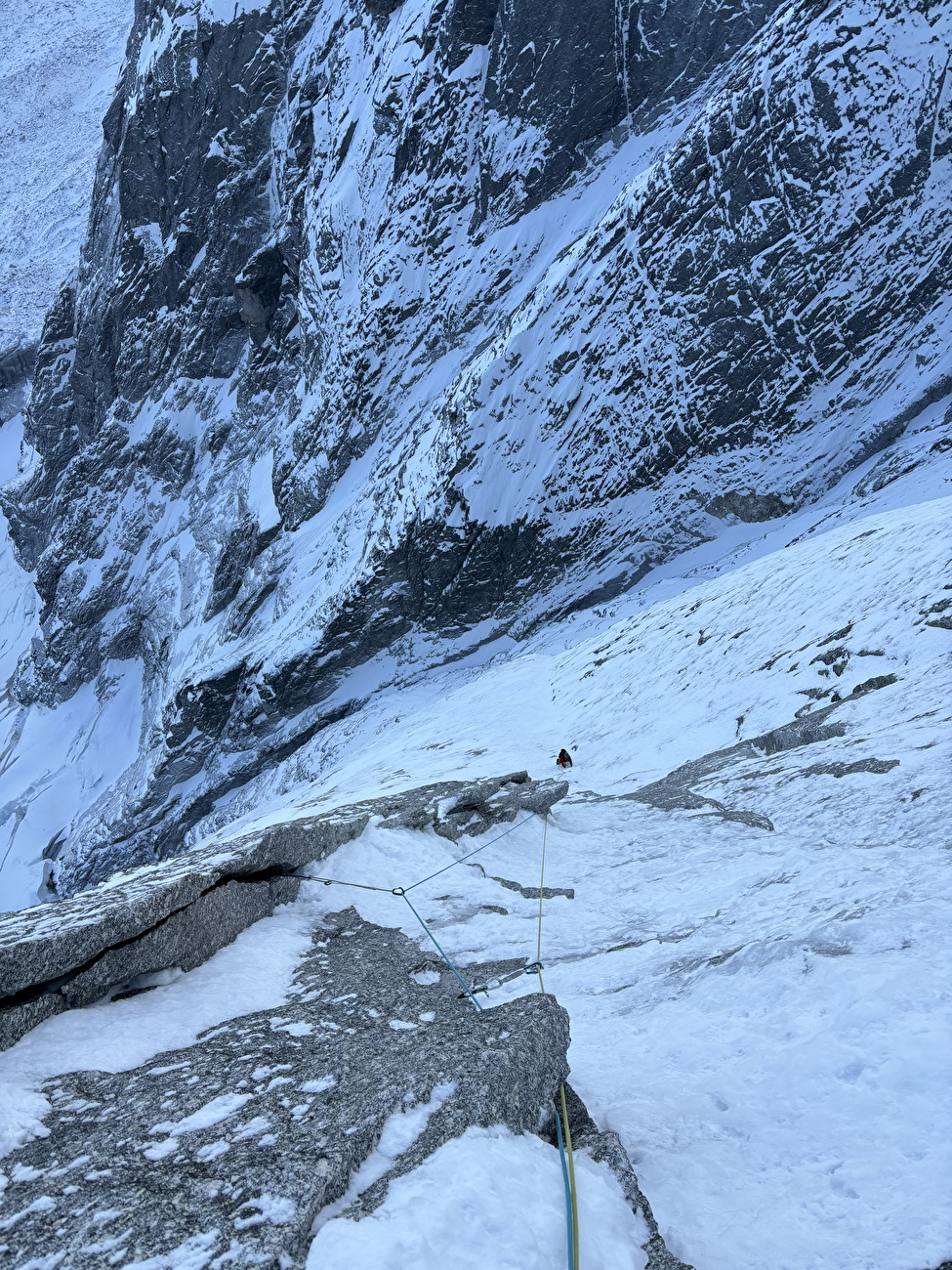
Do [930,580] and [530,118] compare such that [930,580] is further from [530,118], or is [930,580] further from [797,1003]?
[530,118]

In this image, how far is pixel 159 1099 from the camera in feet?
12.7

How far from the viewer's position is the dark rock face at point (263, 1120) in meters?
2.84

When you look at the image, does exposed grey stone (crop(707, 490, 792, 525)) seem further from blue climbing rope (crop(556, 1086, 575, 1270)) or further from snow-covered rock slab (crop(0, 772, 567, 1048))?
blue climbing rope (crop(556, 1086, 575, 1270))


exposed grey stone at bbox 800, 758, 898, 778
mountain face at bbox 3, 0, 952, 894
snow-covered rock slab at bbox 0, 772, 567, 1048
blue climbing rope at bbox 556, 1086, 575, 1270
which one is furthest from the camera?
mountain face at bbox 3, 0, 952, 894

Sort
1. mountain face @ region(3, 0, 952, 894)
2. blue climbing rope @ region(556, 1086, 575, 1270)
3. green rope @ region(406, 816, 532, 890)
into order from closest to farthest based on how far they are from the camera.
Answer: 1. blue climbing rope @ region(556, 1086, 575, 1270)
2. green rope @ region(406, 816, 532, 890)
3. mountain face @ region(3, 0, 952, 894)

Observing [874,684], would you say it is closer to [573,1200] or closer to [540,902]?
[540,902]

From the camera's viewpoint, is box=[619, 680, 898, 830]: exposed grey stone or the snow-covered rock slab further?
box=[619, 680, 898, 830]: exposed grey stone

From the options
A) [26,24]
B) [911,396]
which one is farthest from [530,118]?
[26,24]

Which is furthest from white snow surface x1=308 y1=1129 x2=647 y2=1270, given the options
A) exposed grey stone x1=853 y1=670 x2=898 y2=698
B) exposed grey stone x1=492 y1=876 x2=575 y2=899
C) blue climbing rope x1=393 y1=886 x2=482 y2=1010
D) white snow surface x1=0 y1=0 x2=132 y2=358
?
white snow surface x1=0 y1=0 x2=132 y2=358

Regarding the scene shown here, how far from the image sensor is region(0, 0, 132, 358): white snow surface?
101875 millimetres

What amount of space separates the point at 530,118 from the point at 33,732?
63.0 metres

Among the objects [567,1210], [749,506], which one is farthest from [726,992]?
[749,506]

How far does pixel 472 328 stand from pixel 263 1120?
155 ft

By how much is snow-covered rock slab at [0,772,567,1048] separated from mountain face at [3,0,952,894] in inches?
1249
